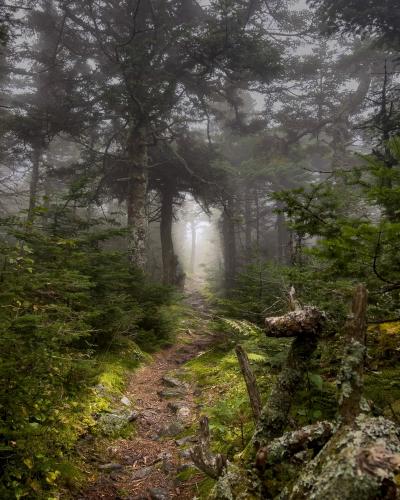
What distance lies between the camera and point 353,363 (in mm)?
2156

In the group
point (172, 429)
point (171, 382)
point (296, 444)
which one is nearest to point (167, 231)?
A: point (171, 382)

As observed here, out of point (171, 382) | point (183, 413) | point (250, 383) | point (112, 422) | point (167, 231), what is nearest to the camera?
point (250, 383)

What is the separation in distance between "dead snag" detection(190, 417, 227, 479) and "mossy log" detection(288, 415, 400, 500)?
34.0 inches

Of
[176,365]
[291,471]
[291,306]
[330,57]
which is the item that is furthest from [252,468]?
[330,57]

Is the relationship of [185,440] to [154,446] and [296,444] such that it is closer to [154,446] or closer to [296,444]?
[154,446]

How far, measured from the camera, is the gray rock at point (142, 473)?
13.3 ft

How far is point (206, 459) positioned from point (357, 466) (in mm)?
1639

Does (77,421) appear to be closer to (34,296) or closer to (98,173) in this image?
(34,296)

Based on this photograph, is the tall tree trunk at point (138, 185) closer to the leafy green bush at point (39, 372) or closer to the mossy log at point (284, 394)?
the leafy green bush at point (39, 372)

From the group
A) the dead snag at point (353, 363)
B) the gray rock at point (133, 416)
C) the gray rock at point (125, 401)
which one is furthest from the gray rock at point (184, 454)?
the dead snag at point (353, 363)

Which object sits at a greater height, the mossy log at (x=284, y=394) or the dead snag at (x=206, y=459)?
the mossy log at (x=284, y=394)

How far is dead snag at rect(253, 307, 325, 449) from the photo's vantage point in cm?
264

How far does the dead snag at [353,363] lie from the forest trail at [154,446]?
239cm

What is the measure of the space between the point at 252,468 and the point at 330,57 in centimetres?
2915
